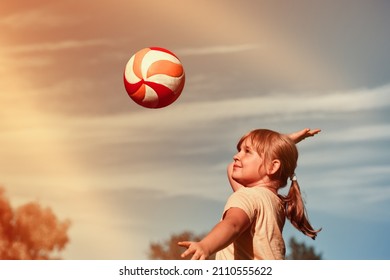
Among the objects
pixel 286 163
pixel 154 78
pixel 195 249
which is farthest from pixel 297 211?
pixel 154 78

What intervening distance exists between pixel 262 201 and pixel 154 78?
273 cm

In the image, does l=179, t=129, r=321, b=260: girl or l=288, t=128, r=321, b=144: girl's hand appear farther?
l=288, t=128, r=321, b=144: girl's hand

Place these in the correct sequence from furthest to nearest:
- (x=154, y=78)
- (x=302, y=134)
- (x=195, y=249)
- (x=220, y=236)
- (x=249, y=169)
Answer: (x=154, y=78) → (x=302, y=134) → (x=249, y=169) → (x=220, y=236) → (x=195, y=249)

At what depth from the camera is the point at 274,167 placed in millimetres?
4469

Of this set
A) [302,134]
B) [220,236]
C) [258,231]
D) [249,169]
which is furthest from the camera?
[302,134]

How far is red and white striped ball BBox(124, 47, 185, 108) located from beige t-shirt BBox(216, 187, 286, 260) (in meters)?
2.59

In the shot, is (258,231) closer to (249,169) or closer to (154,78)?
(249,169)

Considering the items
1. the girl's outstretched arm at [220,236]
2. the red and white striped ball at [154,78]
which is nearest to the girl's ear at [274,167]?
the girl's outstretched arm at [220,236]

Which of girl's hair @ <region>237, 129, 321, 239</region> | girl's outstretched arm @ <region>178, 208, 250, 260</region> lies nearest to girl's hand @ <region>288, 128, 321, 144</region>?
girl's hair @ <region>237, 129, 321, 239</region>

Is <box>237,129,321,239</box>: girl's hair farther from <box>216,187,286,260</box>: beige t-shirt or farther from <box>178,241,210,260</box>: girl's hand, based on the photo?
<box>178,241,210,260</box>: girl's hand

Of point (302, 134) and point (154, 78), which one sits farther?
point (154, 78)

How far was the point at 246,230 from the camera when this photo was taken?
4148 mm

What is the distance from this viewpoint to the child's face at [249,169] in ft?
14.6

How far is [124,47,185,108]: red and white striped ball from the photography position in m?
6.68
